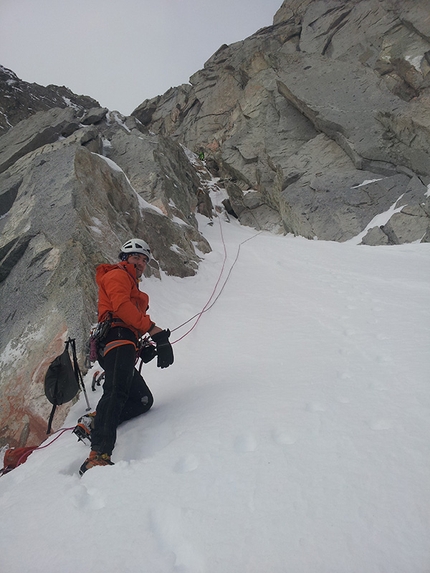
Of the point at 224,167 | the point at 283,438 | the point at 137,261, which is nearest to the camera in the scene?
the point at 283,438

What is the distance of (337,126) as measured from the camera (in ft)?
63.7

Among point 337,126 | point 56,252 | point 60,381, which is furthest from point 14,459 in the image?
point 337,126

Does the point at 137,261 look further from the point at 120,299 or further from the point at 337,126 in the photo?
the point at 337,126

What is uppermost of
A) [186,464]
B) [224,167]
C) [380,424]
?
[224,167]

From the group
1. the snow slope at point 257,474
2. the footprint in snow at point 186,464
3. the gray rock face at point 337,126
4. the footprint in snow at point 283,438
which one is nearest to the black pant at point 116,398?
the snow slope at point 257,474

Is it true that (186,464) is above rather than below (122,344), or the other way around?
below

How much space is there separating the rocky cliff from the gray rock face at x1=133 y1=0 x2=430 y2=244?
0.31 feet

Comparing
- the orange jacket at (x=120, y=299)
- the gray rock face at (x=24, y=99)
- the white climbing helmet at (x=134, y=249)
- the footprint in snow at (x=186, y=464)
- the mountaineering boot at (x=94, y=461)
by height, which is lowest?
the footprint in snow at (x=186, y=464)

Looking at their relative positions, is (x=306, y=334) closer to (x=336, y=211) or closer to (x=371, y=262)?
(x=371, y=262)

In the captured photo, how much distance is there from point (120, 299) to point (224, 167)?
27.5 metres

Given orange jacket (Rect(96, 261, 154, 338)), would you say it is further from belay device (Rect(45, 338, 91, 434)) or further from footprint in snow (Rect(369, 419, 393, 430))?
footprint in snow (Rect(369, 419, 393, 430))

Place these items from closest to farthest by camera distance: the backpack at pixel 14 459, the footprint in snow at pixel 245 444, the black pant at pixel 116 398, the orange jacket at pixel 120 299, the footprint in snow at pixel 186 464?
the footprint in snow at pixel 186 464 → the footprint in snow at pixel 245 444 → the black pant at pixel 116 398 → the backpack at pixel 14 459 → the orange jacket at pixel 120 299

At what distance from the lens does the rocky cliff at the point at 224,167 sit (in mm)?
6207

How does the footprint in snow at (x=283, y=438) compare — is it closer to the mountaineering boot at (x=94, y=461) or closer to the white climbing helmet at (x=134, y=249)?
the mountaineering boot at (x=94, y=461)
